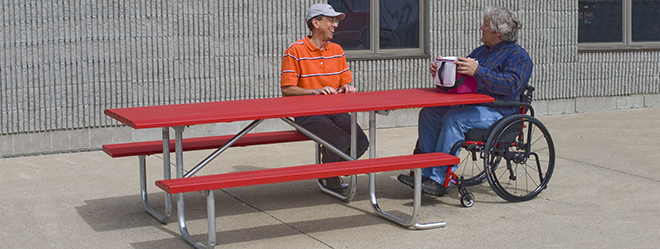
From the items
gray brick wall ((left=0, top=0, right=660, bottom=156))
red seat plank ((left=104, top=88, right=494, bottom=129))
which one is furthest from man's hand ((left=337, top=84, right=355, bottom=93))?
gray brick wall ((left=0, top=0, right=660, bottom=156))

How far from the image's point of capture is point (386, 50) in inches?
344

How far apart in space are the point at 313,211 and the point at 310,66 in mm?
1046

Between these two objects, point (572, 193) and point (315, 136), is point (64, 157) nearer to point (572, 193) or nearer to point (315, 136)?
point (315, 136)

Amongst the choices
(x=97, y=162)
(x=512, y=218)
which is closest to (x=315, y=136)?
(x=512, y=218)

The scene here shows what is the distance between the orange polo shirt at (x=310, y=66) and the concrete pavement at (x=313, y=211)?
79 centimetres

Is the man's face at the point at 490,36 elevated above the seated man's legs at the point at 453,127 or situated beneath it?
elevated above

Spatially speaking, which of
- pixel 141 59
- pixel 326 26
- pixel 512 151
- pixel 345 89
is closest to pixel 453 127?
pixel 512 151

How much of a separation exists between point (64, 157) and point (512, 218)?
4.15 meters

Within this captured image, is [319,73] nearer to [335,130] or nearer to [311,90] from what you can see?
[311,90]

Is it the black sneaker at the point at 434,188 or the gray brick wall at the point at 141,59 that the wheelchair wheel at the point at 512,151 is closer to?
the black sneaker at the point at 434,188

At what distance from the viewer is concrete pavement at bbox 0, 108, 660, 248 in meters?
4.45

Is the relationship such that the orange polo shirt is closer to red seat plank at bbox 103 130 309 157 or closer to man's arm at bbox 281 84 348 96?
man's arm at bbox 281 84 348 96

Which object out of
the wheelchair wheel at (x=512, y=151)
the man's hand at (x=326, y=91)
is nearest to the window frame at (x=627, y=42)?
the wheelchair wheel at (x=512, y=151)

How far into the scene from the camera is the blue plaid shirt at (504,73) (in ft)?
16.8
